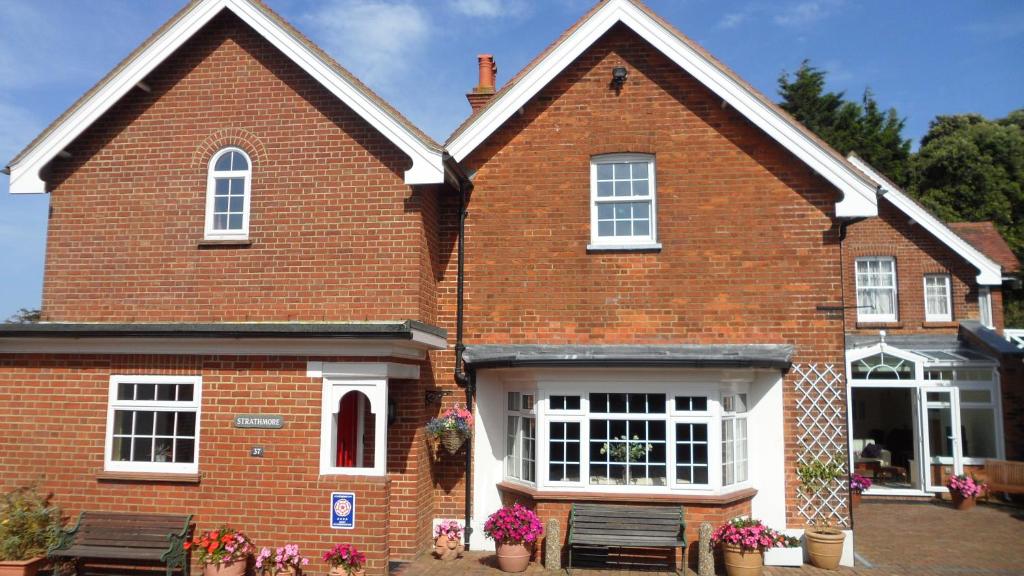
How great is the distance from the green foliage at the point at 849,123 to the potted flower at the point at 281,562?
34.6 meters

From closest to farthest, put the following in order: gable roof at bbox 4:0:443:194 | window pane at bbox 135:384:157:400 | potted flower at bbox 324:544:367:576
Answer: potted flower at bbox 324:544:367:576, gable roof at bbox 4:0:443:194, window pane at bbox 135:384:157:400

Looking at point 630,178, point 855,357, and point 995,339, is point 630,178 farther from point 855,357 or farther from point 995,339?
point 995,339

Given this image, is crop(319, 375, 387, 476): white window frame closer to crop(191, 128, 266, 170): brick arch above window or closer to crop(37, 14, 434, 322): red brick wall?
crop(37, 14, 434, 322): red brick wall

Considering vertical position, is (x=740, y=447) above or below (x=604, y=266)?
below

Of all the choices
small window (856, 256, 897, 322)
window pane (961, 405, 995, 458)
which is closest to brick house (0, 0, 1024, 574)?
window pane (961, 405, 995, 458)

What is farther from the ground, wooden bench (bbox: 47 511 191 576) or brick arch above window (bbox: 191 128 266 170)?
brick arch above window (bbox: 191 128 266 170)

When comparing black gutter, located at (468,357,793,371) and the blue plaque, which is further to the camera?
black gutter, located at (468,357,793,371)

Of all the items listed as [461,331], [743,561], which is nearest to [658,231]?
[461,331]

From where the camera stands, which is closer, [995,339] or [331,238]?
[331,238]

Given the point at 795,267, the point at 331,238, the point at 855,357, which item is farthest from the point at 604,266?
the point at 855,357

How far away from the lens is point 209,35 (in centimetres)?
1195

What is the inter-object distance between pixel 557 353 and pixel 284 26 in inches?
241

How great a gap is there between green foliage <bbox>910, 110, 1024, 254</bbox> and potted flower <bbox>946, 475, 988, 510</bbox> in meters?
21.8

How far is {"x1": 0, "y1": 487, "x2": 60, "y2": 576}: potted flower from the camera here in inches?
386
